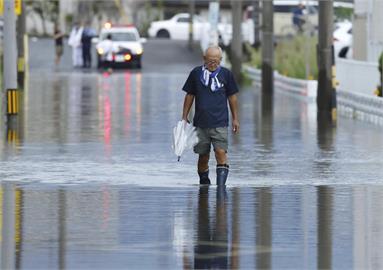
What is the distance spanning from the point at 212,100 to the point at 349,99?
1519 cm

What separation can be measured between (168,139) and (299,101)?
1245cm

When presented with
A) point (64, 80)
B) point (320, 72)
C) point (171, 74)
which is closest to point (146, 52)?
point (171, 74)

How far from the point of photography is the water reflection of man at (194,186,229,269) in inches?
444

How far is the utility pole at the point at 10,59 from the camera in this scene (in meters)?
26.4

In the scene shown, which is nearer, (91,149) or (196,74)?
(196,74)

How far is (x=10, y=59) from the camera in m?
26.7

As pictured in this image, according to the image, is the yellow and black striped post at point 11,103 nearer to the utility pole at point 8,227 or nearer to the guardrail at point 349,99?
the guardrail at point 349,99

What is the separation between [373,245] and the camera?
12.2 m

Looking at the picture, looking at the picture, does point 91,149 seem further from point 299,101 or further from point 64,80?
point 64,80

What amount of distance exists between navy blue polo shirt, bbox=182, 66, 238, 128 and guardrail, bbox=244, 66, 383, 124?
1178 centimetres

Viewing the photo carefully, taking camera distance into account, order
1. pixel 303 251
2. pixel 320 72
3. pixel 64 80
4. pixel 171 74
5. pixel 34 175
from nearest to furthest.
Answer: pixel 303 251
pixel 34 175
pixel 320 72
pixel 64 80
pixel 171 74

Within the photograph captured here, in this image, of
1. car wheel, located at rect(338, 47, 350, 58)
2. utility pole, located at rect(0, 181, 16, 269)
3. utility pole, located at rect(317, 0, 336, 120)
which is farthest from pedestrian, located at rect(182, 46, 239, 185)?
car wheel, located at rect(338, 47, 350, 58)

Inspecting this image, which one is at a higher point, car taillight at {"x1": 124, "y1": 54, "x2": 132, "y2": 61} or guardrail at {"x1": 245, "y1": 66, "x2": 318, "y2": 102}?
car taillight at {"x1": 124, "y1": 54, "x2": 132, "y2": 61}

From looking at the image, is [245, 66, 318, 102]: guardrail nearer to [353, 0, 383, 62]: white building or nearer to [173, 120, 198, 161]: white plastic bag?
[353, 0, 383, 62]: white building
